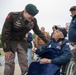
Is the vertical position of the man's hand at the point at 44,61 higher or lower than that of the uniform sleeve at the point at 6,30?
lower

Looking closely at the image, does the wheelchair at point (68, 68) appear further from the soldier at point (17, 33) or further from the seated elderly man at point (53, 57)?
the soldier at point (17, 33)

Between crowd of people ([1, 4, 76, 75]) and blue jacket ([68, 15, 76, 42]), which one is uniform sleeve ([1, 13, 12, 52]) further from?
blue jacket ([68, 15, 76, 42])

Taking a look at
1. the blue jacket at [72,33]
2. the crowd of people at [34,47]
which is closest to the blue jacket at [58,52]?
the crowd of people at [34,47]

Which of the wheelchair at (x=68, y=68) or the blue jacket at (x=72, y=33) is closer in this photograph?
the wheelchair at (x=68, y=68)

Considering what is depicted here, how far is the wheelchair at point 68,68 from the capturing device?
12.6 feet

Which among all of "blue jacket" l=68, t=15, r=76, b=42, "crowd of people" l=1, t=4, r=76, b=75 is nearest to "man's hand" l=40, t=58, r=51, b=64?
"crowd of people" l=1, t=4, r=76, b=75

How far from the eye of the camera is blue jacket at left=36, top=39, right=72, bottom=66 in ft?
13.2

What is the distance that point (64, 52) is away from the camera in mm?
4086

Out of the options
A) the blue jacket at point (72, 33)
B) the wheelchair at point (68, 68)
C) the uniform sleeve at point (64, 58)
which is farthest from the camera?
the blue jacket at point (72, 33)

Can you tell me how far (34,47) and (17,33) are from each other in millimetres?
367

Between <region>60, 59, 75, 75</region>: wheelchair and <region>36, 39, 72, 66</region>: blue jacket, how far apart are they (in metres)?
0.08

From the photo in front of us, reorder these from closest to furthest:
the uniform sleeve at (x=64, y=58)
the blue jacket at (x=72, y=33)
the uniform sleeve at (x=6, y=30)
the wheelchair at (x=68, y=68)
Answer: the wheelchair at (x=68, y=68), the uniform sleeve at (x=64, y=58), the uniform sleeve at (x=6, y=30), the blue jacket at (x=72, y=33)

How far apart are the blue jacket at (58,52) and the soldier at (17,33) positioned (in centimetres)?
74

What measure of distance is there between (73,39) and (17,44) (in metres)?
0.95
